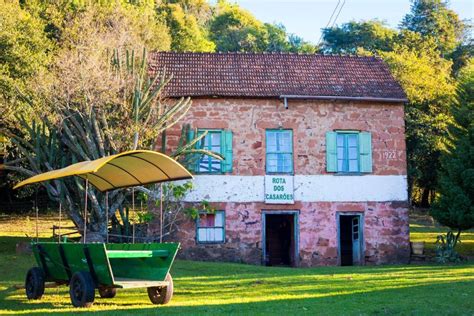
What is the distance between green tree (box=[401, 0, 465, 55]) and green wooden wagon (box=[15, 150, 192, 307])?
A: 41919mm

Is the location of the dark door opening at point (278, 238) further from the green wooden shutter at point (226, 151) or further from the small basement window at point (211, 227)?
the green wooden shutter at point (226, 151)

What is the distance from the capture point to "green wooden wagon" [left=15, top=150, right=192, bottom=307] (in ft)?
33.4

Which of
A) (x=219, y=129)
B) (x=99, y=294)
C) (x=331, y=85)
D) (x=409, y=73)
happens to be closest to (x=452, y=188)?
(x=331, y=85)

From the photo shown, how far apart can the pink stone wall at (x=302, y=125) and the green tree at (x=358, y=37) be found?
2647 cm

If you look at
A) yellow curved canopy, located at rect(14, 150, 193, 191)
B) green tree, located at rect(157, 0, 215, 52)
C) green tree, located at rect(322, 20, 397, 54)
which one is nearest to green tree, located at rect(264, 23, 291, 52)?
green tree, located at rect(322, 20, 397, 54)

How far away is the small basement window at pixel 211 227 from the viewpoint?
64.5 ft

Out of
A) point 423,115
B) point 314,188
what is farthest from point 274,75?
point 423,115

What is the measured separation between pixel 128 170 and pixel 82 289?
2.79 m

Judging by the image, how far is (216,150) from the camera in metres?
19.9

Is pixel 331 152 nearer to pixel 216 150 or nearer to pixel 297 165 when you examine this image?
pixel 297 165

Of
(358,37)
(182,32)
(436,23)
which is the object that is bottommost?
(182,32)

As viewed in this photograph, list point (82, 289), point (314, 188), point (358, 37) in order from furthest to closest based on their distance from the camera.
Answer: point (358, 37) < point (314, 188) < point (82, 289)

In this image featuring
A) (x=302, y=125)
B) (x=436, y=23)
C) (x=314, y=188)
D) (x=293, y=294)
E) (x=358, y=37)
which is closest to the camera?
(x=293, y=294)

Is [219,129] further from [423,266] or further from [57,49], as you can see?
[57,49]
